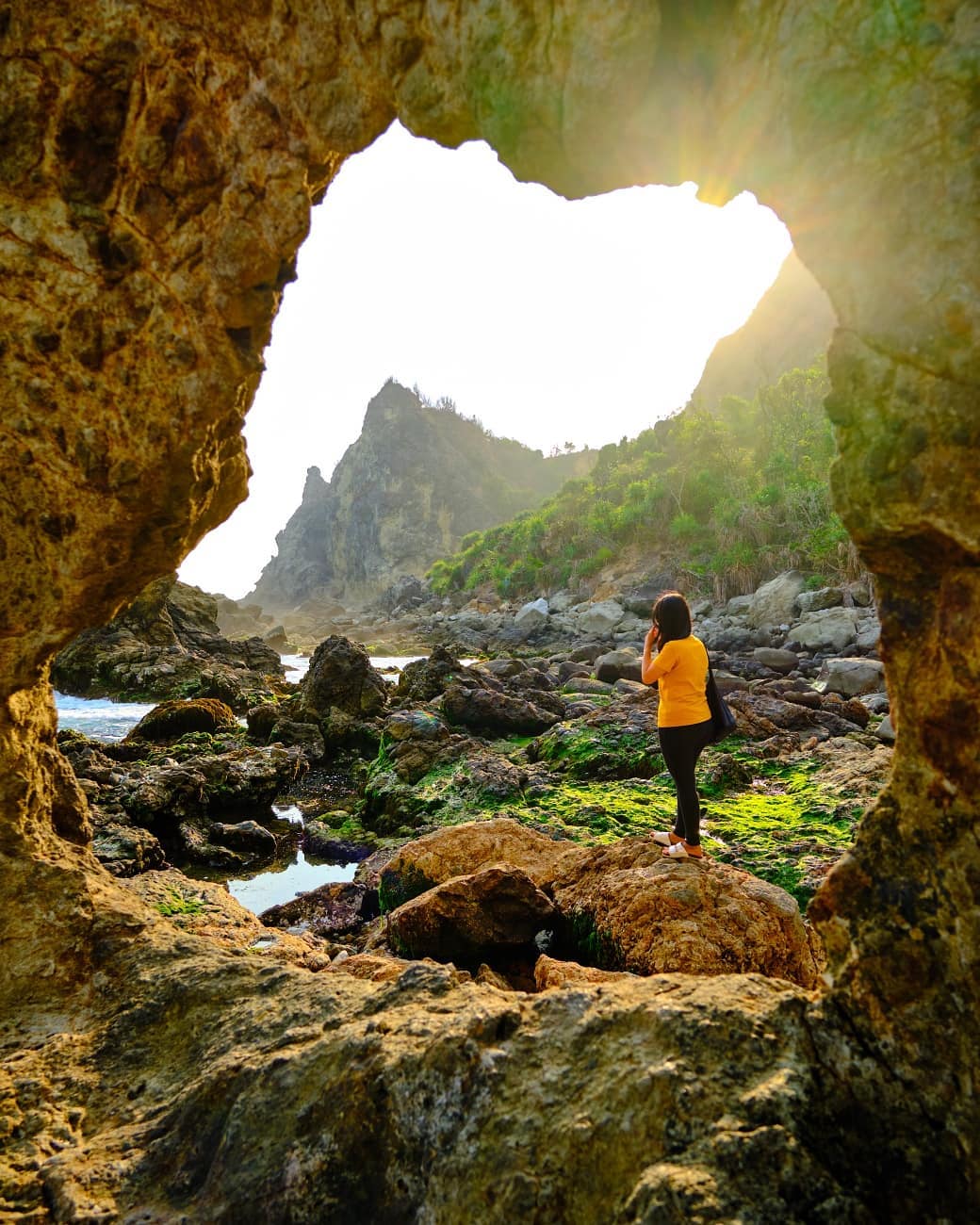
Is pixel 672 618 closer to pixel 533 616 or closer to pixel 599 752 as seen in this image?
pixel 599 752

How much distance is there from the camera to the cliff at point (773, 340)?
51.6m

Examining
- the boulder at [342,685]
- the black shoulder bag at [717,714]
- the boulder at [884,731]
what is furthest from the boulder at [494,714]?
the black shoulder bag at [717,714]

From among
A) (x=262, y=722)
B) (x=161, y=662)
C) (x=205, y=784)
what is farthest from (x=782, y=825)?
(x=161, y=662)

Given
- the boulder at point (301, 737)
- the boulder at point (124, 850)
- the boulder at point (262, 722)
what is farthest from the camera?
the boulder at point (262, 722)

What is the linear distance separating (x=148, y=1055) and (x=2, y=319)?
122 inches

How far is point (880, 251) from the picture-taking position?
1771 mm

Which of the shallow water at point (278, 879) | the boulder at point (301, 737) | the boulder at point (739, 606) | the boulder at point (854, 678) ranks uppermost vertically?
the boulder at point (739, 606)

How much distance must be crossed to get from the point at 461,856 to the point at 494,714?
17.0 feet

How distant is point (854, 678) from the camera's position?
458 inches

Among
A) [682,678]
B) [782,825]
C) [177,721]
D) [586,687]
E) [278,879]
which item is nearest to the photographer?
[682,678]

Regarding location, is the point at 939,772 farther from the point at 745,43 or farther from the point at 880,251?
the point at 745,43

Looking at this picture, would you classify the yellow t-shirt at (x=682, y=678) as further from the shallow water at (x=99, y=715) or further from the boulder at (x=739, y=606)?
the boulder at (x=739, y=606)

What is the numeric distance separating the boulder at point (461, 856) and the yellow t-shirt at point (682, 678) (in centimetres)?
142

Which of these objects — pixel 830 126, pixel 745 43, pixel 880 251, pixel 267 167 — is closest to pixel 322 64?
pixel 267 167
